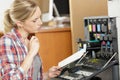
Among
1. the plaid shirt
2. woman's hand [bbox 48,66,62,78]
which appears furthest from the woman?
woman's hand [bbox 48,66,62,78]

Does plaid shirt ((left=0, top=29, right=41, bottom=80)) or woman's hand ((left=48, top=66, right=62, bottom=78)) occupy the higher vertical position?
plaid shirt ((left=0, top=29, right=41, bottom=80))

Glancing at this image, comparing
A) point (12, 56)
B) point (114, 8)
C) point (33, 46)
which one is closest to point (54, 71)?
point (33, 46)

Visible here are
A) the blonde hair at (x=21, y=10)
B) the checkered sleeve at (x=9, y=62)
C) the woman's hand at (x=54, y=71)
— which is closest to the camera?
the checkered sleeve at (x=9, y=62)

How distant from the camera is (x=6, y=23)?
60.1 inches

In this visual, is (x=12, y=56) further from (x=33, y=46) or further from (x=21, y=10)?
(x=21, y=10)

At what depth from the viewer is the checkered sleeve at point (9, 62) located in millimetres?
1330

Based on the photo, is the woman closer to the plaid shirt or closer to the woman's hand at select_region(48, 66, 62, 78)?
the plaid shirt

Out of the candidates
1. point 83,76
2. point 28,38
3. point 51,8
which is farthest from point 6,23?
point 51,8

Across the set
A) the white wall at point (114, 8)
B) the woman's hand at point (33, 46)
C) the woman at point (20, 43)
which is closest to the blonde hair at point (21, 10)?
the woman at point (20, 43)

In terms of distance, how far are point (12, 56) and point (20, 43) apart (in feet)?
0.35

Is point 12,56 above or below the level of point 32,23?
below

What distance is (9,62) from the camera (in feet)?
4.45

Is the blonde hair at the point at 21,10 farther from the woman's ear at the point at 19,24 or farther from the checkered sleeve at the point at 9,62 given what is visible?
the checkered sleeve at the point at 9,62

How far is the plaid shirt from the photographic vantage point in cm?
133
